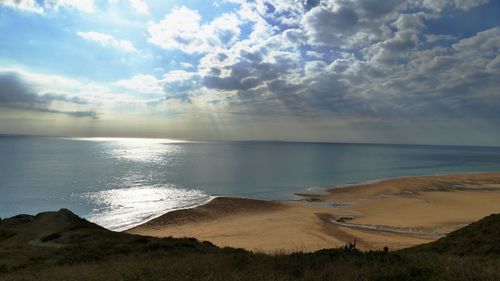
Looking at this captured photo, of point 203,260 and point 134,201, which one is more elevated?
point 203,260

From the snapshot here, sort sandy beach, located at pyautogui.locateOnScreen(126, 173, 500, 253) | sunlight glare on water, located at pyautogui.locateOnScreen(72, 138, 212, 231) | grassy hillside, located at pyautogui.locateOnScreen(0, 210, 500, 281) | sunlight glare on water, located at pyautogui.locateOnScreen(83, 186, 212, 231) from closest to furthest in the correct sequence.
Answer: grassy hillside, located at pyautogui.locateOnScreen(0, 210, 500, 281), sandy beach, located at pyautogui.locateOnScreen(126, 173, 500, 253), sunlight glare on water, located at pyautogui.locateOnScreen(83, 186, 212, 231), sunlight glare on water, located at pyautogui.locateOnScreen(72, 138, 212, 231)

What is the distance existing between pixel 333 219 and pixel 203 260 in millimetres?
28133

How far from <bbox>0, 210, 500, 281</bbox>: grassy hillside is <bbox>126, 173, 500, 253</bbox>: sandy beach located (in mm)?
10179

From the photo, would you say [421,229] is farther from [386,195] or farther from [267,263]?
[267,263]

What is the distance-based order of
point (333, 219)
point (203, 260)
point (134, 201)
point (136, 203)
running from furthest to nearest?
point (134, 201) < point (136, 203) < point (333, 219) < point (203, 260)

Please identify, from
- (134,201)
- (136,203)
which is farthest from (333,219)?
(134,201)

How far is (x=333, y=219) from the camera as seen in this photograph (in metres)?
37.7

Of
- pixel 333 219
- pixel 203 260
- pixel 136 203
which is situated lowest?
pixel 136 203

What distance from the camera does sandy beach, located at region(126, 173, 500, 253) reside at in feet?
94.7

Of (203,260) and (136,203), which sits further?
(136,203)

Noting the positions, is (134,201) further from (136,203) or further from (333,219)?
(333,219)

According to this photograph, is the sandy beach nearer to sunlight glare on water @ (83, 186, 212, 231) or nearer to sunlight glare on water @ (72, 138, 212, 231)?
sunlight glare on water @ (83, 186, 212, 231)

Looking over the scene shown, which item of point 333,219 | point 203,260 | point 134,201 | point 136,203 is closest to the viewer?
point 203,260

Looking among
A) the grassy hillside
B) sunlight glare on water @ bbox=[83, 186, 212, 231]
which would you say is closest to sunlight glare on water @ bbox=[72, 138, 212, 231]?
sunlight glare on water @ bbox=[83, 186, 212, 231]
